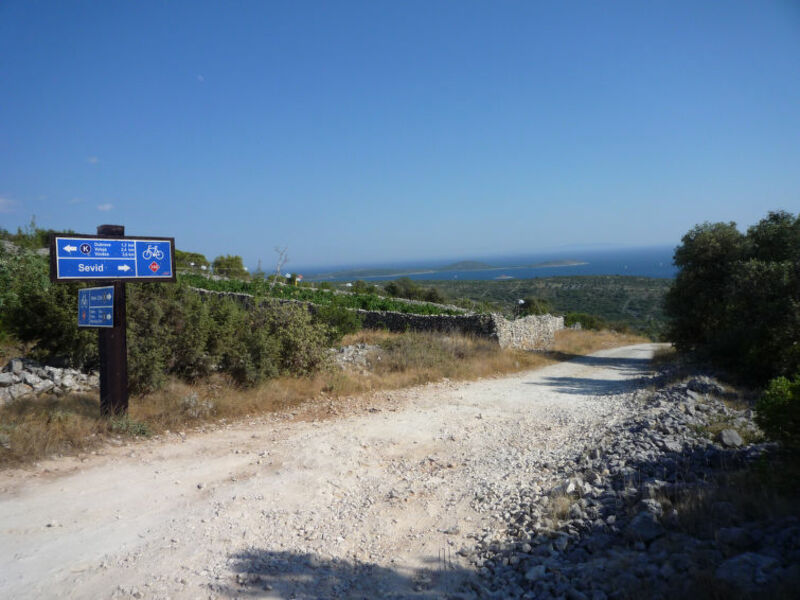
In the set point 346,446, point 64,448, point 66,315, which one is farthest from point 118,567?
point 66,315

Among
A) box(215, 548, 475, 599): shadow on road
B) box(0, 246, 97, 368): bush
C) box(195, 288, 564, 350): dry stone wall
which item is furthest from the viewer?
box(195, 288, 564, 350): dry stone wall

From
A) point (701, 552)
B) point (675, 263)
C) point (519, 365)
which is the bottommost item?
point (519, 365)

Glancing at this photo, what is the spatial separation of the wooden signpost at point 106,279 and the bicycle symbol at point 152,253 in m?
0.09

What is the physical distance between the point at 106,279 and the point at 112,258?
31 cm

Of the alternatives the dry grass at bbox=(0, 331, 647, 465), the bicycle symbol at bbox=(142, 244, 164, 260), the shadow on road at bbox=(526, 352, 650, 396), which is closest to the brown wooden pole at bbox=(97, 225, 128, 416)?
the dry grass at bbox=(0, 331, 647, 465)

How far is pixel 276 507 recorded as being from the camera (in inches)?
189

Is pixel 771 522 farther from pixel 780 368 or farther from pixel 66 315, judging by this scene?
pixel 66 315

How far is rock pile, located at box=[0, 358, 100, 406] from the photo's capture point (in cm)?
749

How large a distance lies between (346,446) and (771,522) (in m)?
4.66

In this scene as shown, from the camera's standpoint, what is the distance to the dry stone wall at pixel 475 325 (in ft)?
62.2

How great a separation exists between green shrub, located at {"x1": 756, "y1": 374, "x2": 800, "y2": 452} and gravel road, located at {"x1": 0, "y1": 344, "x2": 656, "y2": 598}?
2313 millimetres

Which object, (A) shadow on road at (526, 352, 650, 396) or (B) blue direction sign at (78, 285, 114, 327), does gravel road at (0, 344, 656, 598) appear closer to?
(B) blue direction sign at (78, 285, 114, 327)

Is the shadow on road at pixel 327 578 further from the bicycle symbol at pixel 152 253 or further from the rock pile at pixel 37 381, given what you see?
the rock pile at pixel 37 381

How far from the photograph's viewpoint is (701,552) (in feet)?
10.9
